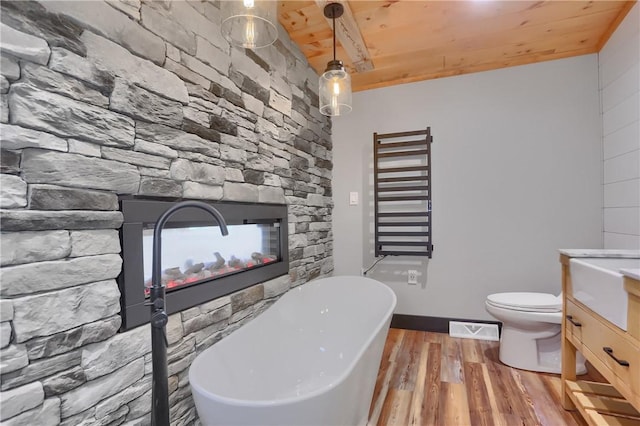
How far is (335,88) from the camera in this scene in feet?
6.39

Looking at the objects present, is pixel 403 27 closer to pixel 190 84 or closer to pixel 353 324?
pixel 190 84

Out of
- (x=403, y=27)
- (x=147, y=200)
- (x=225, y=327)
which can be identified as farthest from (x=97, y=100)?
(x=403, y=27)

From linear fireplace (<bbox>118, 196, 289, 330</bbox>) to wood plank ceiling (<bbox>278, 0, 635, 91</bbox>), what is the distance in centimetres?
135

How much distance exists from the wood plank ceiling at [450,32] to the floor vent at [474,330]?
7.46ft

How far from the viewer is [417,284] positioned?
2.95 meters

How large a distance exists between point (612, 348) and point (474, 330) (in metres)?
1.58

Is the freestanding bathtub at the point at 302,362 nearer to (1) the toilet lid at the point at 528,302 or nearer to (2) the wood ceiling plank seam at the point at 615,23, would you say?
(1) the toilet lid at the point at 528,302

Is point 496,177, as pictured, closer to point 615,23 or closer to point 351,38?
point 615,23

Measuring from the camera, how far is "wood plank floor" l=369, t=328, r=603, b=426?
1.68 m

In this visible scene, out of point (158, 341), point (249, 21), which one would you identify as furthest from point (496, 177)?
point (158, 341)

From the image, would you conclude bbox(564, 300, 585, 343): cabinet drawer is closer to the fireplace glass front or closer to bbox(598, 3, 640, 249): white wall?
bbox(598, 3, 640, 249): white wall

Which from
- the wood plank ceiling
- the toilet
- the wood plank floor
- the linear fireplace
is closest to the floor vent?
the wood plank floor

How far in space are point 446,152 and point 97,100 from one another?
8.74 ft

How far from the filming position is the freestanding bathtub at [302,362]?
38.4 inches
